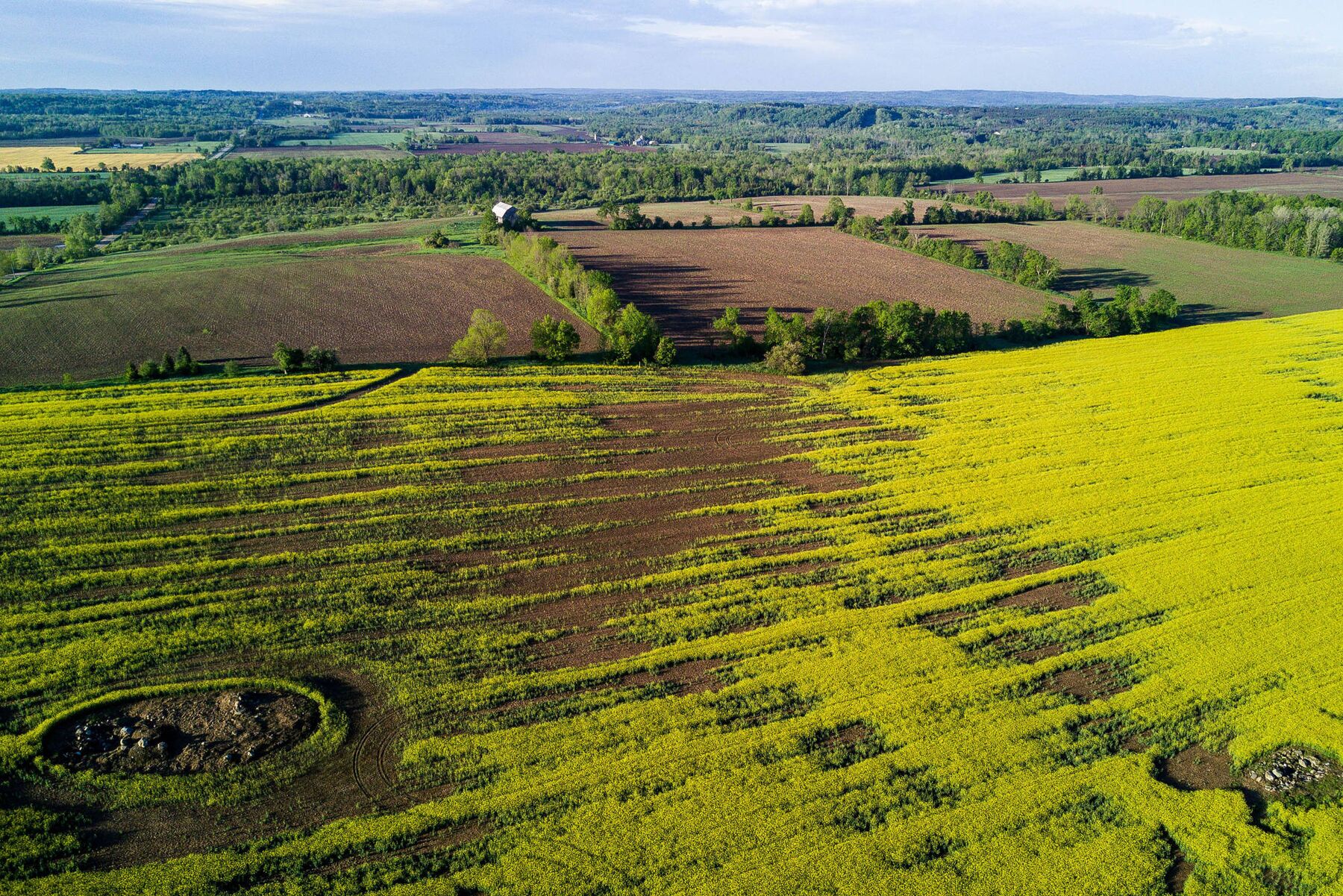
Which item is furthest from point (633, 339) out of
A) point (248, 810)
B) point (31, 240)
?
point (31, 240)

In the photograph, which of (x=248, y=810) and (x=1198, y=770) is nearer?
(x=248, y=810)

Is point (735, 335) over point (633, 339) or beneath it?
over

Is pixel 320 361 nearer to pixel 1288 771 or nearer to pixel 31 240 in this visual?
pixel 1288 771

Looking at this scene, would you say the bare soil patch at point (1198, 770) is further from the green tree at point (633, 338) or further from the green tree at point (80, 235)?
the green tree at point (80, 235)

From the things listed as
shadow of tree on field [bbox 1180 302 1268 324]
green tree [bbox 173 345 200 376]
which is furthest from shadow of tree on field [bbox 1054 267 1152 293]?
green tree [bbox 173 345 200 376]

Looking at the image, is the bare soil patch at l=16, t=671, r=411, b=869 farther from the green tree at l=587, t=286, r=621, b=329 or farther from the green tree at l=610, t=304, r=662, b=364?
the green tree at l=587, t=286, r=621, b=329

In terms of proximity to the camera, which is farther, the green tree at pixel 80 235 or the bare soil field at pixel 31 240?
the bare soil field at pixel 31 240

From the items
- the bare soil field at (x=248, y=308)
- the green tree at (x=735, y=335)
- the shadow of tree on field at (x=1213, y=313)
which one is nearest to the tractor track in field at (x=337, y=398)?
the bare soil field at (x=248, y=308)
